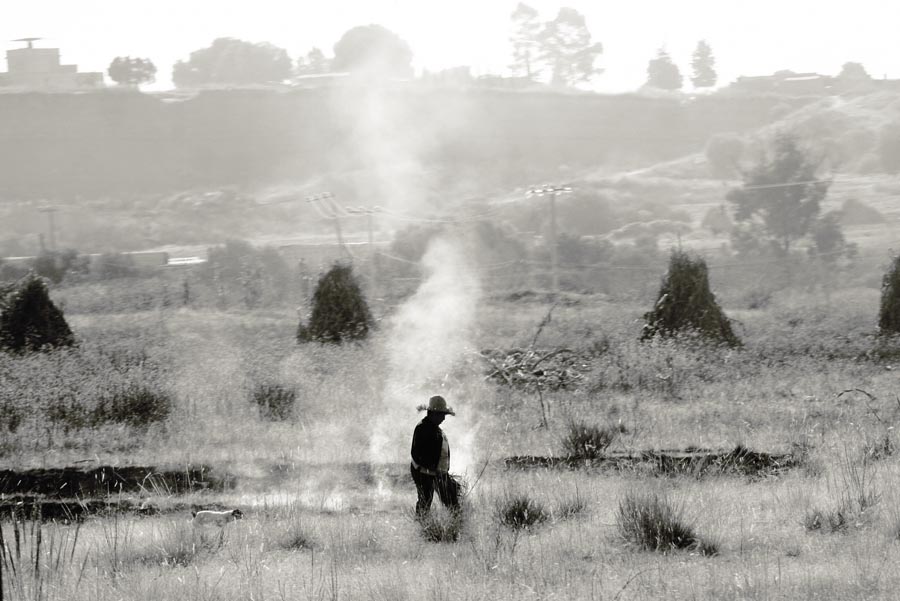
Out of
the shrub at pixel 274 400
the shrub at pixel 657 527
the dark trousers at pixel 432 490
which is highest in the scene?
the dark trousers at pixel 432 490

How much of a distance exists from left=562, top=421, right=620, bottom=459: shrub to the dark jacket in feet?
13.9

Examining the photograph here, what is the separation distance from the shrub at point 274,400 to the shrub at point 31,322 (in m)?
5.10

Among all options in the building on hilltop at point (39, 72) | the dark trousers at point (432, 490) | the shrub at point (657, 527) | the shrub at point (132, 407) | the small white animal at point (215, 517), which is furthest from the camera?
the building on hilltop at point (39, 72)

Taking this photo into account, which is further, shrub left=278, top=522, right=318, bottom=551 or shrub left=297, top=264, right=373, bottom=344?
shrub left=297, top=264, right=373, bottom=344

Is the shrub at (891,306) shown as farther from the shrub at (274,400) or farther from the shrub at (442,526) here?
the shrub at (442,526)

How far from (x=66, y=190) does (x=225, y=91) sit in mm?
16784

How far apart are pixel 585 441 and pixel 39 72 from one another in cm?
9535

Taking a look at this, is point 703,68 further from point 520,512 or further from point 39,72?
point 520,512

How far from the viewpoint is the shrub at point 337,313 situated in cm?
2164

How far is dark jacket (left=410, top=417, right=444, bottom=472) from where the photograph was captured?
28.8 ft

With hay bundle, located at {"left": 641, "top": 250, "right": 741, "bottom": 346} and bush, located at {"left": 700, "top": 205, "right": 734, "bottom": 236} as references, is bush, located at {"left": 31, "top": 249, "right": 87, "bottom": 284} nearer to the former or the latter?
hay bundle, located at {"left": 641, "top": 250, "right": 741, "bottom": 346}

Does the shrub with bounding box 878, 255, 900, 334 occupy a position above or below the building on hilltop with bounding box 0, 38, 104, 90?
below

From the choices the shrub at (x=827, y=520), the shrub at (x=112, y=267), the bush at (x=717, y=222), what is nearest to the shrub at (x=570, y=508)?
the shrub at (x=827, y=520)


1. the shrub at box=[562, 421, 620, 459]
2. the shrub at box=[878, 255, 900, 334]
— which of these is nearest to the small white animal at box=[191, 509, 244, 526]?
the shrub at box=[562, 421, 620, 459]
